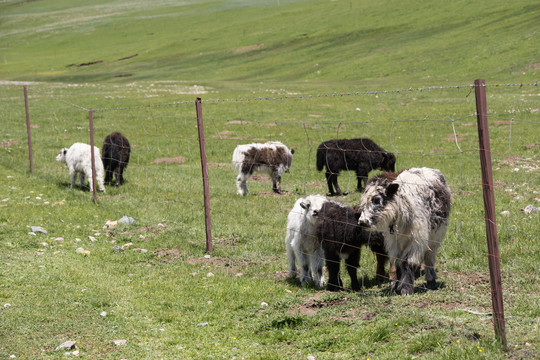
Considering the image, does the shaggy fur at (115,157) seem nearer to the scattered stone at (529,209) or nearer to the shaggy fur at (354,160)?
the shaggy fur at (354,160)

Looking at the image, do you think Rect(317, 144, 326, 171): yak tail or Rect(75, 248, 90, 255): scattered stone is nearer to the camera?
Rect(75, 248, 90, 255): scattered stone

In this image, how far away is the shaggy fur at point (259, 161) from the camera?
16422mm

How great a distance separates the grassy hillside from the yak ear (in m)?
37.5

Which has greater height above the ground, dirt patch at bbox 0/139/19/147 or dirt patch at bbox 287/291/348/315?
dirt patch at bbox 0/139/19/147

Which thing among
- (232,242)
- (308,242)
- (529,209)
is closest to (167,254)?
(232,242)

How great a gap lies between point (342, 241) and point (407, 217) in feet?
3.31

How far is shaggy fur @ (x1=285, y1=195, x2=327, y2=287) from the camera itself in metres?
8.22

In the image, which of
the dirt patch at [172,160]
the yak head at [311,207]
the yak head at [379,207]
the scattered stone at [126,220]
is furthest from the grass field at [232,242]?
the yak head at [311,207]

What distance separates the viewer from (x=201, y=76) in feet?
206

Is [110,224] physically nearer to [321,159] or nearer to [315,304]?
[315,304]

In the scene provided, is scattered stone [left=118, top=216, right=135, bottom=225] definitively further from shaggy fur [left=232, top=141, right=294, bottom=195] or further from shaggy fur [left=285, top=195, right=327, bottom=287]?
shaggy fur [left=285, top=195, right=327, bottom=287]

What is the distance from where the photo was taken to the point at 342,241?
26.2ft

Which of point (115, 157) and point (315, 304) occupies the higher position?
point (115, 157)

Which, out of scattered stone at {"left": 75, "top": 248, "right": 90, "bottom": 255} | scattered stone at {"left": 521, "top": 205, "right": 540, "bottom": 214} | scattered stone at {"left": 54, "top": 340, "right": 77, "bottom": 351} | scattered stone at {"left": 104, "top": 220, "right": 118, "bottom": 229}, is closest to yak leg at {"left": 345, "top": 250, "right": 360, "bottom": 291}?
scattered stone at {"left": 54, "top": 340, "right": 77, "bottom": 351}
